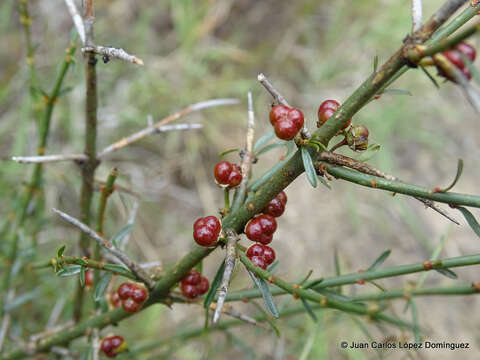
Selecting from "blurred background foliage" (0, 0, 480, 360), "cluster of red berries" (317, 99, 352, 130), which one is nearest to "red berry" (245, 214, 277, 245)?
"cluster of red berries" (317, 99, 352, 130)

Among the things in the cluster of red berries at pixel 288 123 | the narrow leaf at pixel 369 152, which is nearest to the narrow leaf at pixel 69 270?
the cluster of red berries at pixel 288 123

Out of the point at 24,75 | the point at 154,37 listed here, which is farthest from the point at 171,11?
the point at 24,75

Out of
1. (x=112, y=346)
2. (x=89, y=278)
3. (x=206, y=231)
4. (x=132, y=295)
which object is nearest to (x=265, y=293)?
(x=206, y=231)

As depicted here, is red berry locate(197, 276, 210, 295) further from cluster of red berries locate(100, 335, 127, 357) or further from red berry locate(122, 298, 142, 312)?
cluster of red berries locate(100, 335, 127, 357)

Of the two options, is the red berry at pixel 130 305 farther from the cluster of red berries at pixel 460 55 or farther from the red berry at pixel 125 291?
the cluster of red berries at pixel 460 55

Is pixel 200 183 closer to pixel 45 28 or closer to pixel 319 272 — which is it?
pixel 319 272
